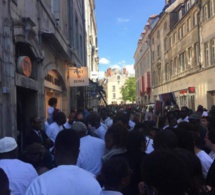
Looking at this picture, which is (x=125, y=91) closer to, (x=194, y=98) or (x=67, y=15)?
(x=194, y=98)

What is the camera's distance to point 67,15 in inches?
734

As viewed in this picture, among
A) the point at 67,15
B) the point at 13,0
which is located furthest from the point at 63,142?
the point at 67,15

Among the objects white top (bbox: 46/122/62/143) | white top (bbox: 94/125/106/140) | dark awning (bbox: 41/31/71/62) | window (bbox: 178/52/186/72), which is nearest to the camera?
white top (bbox: 94/125/106/140)

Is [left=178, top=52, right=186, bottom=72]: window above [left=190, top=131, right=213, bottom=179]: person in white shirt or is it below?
above

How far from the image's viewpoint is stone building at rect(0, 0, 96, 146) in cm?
752

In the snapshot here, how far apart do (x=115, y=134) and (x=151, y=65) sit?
46679 mm

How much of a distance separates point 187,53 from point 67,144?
98.1 ft

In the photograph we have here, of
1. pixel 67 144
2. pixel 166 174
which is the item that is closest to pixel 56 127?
pixel 67 144

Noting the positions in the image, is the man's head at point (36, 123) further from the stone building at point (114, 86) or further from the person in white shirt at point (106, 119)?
the stone building at point (114, 86)

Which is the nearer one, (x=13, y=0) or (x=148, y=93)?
(x=13, y=0)

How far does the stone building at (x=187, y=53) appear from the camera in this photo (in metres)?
25.4

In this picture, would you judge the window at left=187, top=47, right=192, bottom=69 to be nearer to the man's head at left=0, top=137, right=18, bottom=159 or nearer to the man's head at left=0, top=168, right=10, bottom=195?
the man's head at left=0, top=137, right=18, bottom=159

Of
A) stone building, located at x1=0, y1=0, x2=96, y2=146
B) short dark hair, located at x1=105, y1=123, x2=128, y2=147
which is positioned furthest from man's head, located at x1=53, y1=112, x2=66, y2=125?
short dark hair, located at x1=105, y1=123, x2=128, y2=147

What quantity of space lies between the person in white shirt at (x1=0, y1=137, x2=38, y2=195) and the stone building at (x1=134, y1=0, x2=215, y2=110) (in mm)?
13439
